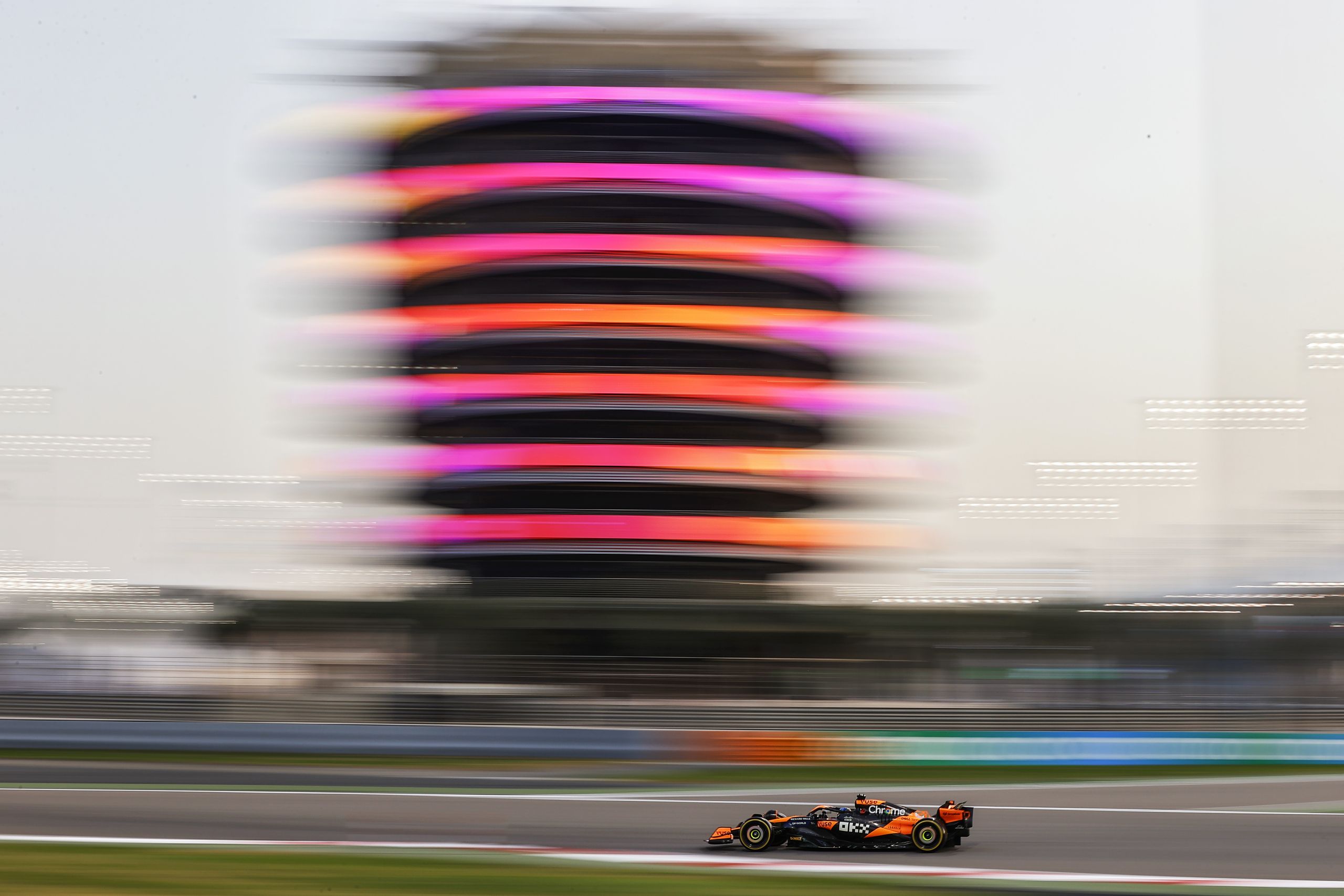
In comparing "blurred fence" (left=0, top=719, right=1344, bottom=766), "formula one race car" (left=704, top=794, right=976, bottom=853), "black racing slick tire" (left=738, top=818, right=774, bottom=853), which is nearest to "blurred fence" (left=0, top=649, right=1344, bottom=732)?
"blurred fence" (left=0, top=719, right=1344, bottom=766)

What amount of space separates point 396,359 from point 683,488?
401 inches

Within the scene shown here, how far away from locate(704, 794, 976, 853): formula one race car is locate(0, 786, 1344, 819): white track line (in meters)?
4.06

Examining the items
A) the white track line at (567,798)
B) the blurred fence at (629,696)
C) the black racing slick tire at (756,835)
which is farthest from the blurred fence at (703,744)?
the black racing slick tire at (756,835)

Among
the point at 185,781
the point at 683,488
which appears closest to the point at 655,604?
the point at 683,488

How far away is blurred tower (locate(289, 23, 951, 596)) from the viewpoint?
38.4 metres

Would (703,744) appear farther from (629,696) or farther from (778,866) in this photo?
(778,866)

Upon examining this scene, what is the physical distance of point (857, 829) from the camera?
970cm

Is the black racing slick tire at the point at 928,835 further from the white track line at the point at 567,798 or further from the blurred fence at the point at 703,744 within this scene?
the blurred fence at the point at 703,744

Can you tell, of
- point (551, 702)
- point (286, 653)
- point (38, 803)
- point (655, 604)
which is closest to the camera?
point (38, 803)

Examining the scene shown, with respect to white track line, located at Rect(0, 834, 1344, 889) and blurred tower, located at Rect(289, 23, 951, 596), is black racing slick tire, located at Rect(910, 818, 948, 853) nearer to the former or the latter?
white track line, located at Rect(0, 834, 1344, 889)

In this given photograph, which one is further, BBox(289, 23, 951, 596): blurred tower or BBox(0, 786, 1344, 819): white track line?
BBox(289, 23, 951, 596): blurred tower

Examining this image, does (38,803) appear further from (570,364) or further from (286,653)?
(570,364)

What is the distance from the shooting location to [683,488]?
39156 mm

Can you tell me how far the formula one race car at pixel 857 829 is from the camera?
31.8 ft
